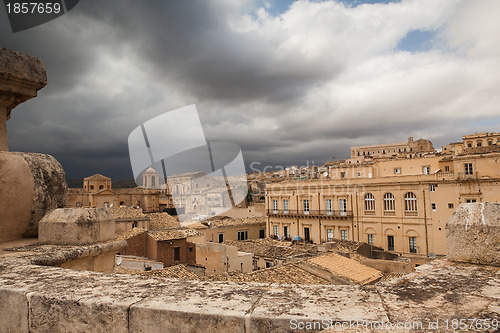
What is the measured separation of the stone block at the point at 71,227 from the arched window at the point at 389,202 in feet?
102

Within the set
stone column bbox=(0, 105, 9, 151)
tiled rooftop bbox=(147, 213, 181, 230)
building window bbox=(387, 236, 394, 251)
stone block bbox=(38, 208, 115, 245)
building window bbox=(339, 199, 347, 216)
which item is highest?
stone column bbox=(0, 105, 9, 151)

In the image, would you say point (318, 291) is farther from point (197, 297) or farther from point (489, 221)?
point (489, 221)

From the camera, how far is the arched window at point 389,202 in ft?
104

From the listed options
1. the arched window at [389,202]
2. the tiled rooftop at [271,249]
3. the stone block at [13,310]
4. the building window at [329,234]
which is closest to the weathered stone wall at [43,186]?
the stone block at [13,310]

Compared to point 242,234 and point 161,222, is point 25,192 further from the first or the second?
point 242,234

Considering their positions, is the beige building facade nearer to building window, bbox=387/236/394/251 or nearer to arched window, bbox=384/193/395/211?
arched window, bbox=384/193/395/211

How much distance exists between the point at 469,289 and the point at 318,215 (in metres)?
34.2

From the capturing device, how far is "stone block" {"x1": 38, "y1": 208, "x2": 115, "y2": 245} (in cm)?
414

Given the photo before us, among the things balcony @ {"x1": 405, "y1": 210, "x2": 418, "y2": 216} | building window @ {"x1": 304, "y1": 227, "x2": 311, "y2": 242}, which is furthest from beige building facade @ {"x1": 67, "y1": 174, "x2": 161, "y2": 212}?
balcony @ {"x1": 405, "y1": 210, "x2": 418, "y2": 216}

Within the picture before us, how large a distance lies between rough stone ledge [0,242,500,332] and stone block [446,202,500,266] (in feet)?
1.06

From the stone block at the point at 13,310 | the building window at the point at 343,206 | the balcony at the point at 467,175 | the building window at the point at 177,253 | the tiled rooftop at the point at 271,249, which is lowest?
the building window at the point at 177,253

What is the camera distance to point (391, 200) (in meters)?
31.6

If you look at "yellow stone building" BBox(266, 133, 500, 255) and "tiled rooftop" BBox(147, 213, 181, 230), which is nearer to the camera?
"yellow stone building" BBox(266, 133, 500, 255)

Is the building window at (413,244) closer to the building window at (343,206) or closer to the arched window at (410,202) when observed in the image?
the arched window at (410,202)
